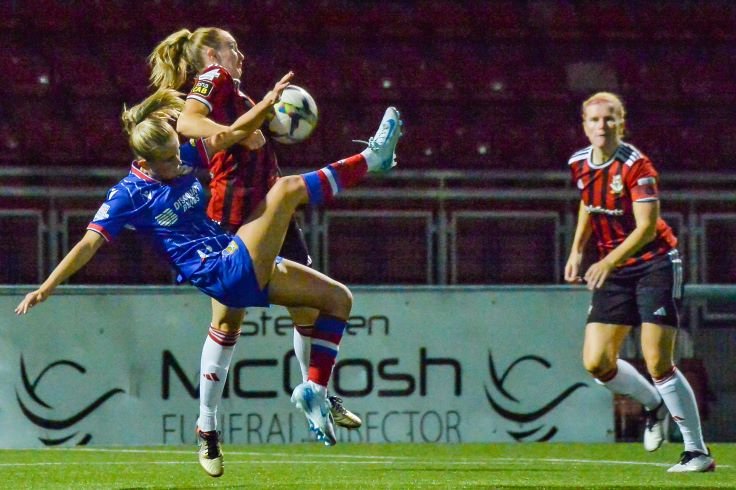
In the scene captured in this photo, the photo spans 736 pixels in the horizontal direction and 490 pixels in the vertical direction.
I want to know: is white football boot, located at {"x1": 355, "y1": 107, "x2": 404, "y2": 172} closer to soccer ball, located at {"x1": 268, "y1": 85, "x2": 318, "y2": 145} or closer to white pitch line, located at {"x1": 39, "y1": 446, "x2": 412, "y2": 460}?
soccer ball, located at {"x1": 268, "y1": 85, "x2": 318, "y2": 145}

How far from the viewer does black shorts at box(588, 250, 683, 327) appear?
6.73 metres

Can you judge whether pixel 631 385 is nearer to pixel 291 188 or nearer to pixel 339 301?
pixel 339 301

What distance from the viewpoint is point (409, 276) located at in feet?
30.8

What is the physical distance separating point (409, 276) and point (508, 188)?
995 millimetres

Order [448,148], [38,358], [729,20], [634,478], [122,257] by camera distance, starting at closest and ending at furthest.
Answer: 1. [634,478]
2. [38,358]
3. [122,257]
4. [448,148]
5. [729,20]

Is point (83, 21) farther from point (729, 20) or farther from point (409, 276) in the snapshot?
point (729, 20)

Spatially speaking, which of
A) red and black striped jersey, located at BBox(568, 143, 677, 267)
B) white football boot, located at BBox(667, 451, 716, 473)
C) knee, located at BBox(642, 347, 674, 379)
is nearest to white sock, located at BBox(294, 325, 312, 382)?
red and black striped jersey, located at BBox(568, 143, 677, 267)

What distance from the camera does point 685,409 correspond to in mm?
6781

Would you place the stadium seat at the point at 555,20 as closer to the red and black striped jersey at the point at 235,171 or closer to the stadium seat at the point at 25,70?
the stadium seat at the point at 25,70

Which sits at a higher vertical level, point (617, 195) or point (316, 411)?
point (617, 195)

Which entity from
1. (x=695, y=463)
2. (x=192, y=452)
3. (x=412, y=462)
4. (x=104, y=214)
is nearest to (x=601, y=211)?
(x=695, y=463)

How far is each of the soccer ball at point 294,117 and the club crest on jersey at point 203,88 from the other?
1.61 feet

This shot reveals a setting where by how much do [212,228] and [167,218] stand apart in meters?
0.23

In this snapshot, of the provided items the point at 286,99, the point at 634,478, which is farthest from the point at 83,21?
the point at 634,478
